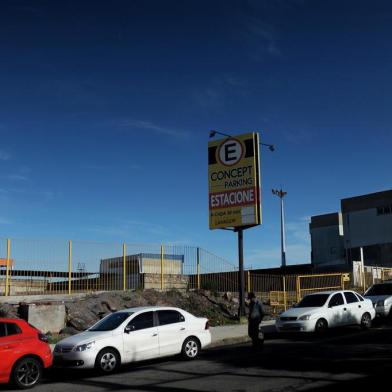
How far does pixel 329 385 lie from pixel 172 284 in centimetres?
1680

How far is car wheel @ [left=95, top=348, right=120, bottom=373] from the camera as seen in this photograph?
12.9 meters

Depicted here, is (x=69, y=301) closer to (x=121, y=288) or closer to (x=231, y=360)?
(x=121, y=288)

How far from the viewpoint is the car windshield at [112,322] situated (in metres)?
13.8

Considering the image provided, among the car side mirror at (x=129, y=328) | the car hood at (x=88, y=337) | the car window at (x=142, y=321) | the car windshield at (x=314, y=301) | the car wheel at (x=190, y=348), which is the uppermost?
the car windshield at (x=314, y=301)

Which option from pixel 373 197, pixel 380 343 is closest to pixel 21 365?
pixel 380 343

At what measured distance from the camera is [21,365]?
11.4 metres

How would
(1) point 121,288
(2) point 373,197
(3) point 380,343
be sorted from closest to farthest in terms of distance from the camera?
(3) point 380,343 → (1) point 121,288 → (2) point 373,197

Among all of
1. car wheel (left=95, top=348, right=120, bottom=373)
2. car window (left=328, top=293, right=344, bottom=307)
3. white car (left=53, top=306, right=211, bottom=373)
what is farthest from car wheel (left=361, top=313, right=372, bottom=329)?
car wheel (left=95, top=348, right=120, bottom=373)

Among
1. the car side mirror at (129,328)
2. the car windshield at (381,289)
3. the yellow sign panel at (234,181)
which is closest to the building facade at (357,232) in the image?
the car windshield at (381,289)

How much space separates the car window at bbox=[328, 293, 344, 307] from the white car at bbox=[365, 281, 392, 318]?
2.95 metres

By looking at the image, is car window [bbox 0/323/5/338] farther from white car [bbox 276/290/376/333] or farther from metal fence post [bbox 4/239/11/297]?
white car [bbox 276/290/376/333]

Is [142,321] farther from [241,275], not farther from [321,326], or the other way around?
[241,275]

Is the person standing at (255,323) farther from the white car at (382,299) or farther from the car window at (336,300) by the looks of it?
the white car at (382,299)

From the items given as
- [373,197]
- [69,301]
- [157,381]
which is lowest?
[157,381]
